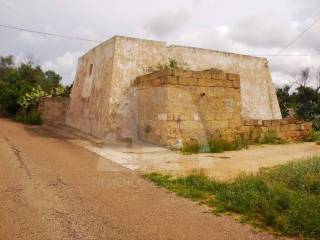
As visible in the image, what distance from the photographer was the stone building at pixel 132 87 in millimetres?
10773

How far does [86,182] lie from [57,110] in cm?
1343

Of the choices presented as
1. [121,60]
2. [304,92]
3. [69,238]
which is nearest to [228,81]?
[121,60]

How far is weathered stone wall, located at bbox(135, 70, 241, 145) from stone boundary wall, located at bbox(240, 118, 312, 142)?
2.03ft

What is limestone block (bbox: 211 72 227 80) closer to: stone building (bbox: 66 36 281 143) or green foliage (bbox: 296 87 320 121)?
stone building (bbox: 66 36 281 143)

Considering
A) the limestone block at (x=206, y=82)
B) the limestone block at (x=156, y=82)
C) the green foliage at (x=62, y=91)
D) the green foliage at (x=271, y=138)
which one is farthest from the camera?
the green foliage at (x=62, y=91)

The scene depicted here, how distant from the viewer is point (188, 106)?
10039 millimetres

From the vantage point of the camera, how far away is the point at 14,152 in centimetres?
841

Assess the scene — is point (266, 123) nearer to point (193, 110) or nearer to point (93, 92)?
point (193, 110)

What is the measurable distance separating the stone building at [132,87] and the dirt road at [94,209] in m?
4.49

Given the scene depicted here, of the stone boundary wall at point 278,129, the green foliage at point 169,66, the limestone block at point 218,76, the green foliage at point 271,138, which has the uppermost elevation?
the green foliage at point 169,66

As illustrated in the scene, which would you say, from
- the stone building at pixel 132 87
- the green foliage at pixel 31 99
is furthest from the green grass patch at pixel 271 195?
the green foliage at pixel 31 99

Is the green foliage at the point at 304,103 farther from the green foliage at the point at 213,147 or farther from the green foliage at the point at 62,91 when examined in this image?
the green foliage at the point at 62,91

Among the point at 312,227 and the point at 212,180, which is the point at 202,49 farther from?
the point at 312,227

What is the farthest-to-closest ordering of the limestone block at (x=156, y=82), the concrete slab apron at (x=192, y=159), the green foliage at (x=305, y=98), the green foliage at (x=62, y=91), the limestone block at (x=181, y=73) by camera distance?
the green foliage at (x=305, y=98) → the green foliage at (x=62, y=91) → the limestone block at (x=156, y=82) → the limestone block at (x=181, y=73) → the concrete slab apron at (x=192, y=159)
